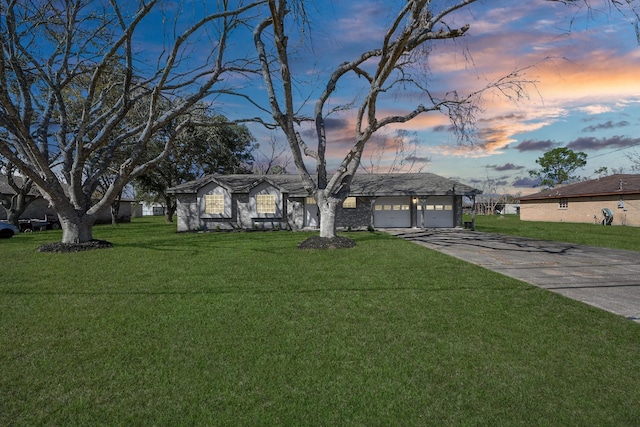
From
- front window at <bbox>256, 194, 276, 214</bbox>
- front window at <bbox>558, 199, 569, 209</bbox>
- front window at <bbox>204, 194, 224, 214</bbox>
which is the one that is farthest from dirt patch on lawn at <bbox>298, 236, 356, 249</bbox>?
front window at <bbox>558, 199, 569, 209</bbox>

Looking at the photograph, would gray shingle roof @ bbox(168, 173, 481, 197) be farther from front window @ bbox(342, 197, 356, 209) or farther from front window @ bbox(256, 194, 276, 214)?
front window @ bbox(256, 194, 276, 214)

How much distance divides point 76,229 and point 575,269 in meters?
17.1

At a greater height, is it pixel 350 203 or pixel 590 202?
pixel 350 203

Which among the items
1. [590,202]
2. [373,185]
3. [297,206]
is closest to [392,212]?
[373,185]

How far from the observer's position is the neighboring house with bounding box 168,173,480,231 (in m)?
22.6

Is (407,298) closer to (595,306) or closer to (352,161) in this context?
(595,306)

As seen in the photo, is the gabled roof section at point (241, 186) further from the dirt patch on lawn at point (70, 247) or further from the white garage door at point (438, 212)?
the dirt patch on lawn at point (70, 247)

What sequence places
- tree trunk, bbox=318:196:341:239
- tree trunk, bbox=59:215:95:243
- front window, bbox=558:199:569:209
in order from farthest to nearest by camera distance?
front window, bbox=558:199:569:209 → tree trunk, bbox=318:196:341:239 → tree trunk, bbox=59:215:95:243

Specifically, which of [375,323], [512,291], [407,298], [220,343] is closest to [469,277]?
[512,291]

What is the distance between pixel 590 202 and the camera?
98.1 ft

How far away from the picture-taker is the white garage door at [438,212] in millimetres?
23359

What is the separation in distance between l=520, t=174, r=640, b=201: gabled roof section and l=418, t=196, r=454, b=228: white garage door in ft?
48.8

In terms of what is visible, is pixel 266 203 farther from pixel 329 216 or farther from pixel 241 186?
pixel 329 216

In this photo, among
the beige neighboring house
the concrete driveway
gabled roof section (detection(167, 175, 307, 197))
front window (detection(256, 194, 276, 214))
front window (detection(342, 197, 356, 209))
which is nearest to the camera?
the concrete driveway
